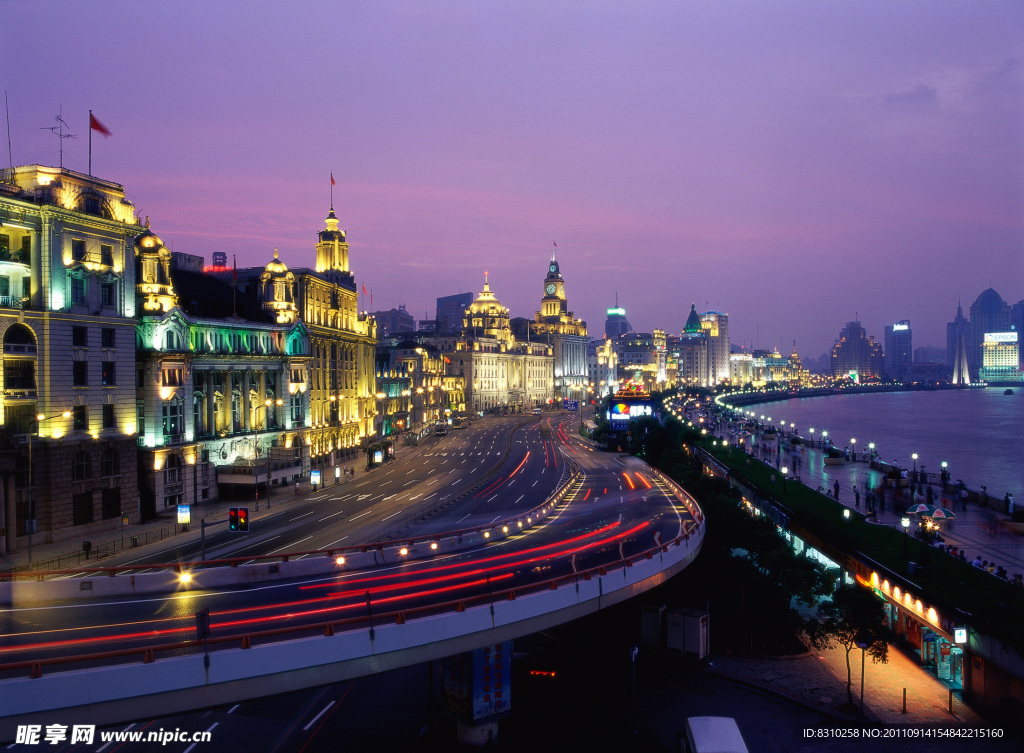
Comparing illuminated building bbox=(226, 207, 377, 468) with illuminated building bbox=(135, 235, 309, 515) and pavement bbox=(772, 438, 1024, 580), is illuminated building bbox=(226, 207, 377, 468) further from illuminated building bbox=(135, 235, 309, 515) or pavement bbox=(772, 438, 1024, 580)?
pavement bbox=(772, 438, 1024, 580)

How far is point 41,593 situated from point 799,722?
29.4 metres

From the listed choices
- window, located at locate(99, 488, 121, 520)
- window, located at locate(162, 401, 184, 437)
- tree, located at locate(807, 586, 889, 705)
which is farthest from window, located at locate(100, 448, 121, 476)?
tree, located at locate(807, 586, 889, 705)

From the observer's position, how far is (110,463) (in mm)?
51125

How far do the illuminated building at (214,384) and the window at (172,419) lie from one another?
8 cm

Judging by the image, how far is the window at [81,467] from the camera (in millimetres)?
48156

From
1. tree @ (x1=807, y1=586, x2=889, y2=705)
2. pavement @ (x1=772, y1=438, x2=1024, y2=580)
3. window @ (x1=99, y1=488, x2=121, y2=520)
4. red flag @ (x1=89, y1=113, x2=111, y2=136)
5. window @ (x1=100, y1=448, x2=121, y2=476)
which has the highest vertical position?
red flag @ (x1=89, y1=113, x2=111, y2=136)

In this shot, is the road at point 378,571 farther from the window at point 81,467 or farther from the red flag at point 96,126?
the red flag at point 96,126

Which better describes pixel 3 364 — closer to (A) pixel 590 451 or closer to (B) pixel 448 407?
(A) pixel 590 451

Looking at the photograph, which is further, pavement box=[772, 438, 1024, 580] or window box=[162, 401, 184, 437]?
window box=[162, 401, 184, 437]

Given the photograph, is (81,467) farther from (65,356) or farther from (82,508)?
(65,356)

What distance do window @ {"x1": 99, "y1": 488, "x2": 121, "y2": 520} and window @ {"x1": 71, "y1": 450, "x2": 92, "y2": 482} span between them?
1.86 meters

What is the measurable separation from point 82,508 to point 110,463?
11.8 ft

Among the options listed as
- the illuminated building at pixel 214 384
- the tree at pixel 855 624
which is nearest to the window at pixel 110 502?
the illuminated building at pixel 214 384

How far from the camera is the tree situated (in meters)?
31.3
